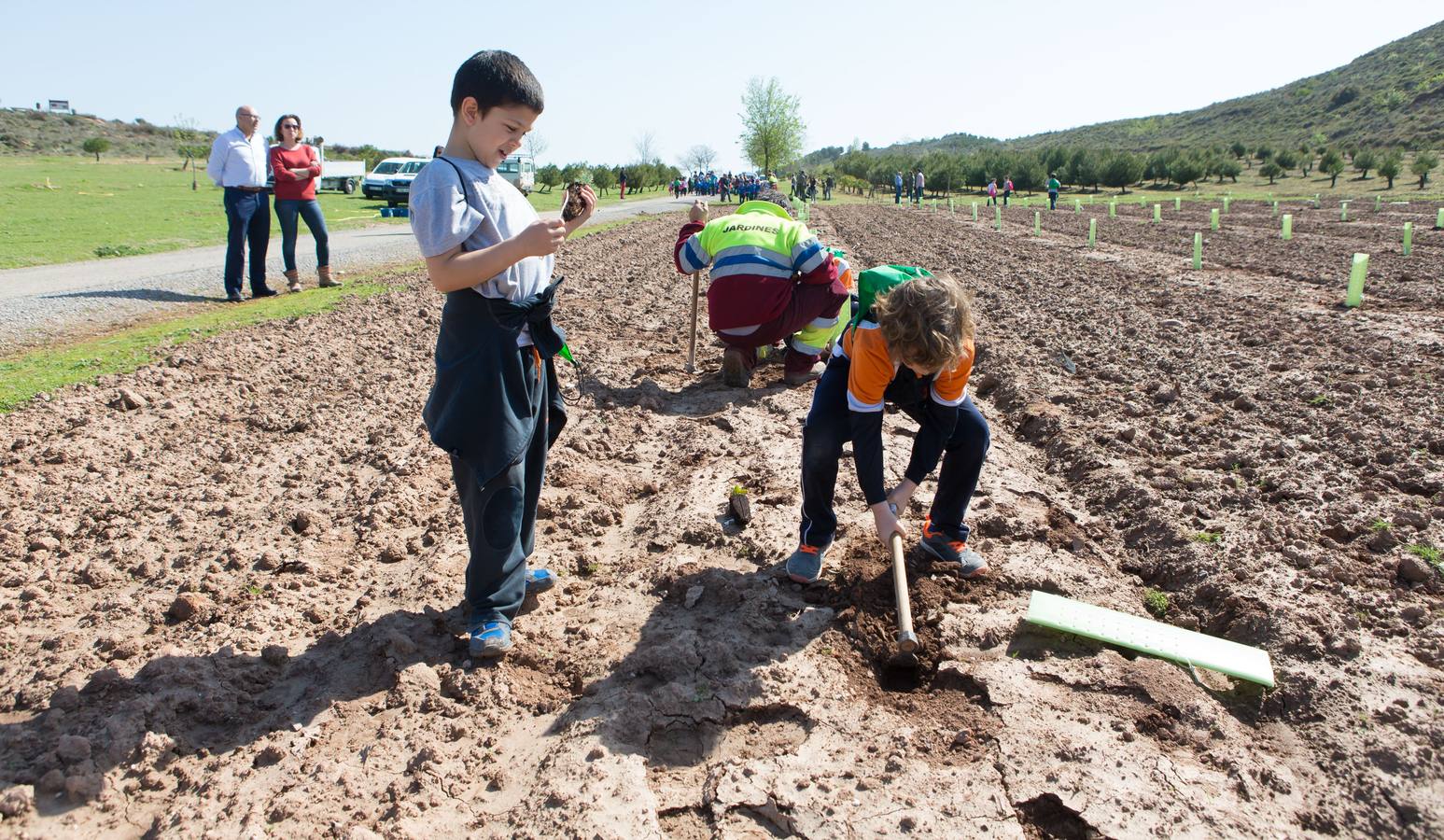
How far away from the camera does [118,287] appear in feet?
29.8

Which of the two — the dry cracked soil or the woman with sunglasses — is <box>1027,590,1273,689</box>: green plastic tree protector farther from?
the woman with sunglasses

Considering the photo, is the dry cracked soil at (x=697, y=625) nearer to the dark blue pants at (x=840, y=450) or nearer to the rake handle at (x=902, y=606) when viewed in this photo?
the rake handle at (x=902, y=606)

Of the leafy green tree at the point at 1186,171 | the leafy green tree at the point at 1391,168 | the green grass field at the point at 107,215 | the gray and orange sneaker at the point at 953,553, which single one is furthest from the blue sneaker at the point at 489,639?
the leafy green tree at the point at 1186,171

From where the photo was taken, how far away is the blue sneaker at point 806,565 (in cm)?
345

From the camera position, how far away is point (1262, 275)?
11523mm

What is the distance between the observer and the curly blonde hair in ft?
9.27

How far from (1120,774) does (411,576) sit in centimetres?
263

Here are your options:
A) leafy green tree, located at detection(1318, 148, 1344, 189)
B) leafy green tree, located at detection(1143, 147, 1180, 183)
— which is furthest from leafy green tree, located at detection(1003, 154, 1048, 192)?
leafy green tree, located at detection(1318, 148, 1344, 189)

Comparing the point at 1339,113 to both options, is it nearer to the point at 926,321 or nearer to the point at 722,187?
the point at 722,187

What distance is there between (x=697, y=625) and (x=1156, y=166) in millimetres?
55666

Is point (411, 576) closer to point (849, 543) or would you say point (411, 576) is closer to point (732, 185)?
point (849, 543)

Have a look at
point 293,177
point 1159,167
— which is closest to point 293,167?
point 293,177

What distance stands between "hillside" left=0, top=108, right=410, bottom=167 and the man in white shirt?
47.8 meters

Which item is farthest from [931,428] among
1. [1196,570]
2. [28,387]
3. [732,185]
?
[732,185]
